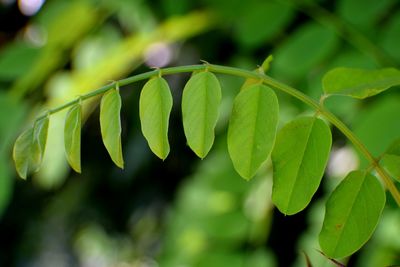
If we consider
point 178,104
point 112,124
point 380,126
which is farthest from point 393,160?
point 178,104

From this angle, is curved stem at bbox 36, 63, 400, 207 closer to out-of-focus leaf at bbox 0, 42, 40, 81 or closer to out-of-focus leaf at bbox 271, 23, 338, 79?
out-of-focus leaf at bbox 271, 23, 338, 79

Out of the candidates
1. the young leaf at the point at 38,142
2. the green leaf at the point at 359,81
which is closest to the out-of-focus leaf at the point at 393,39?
the green leaf at the point at 359,81

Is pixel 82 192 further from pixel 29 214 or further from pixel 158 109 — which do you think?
pixel 158 109

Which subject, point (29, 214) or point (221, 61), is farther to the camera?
point (29, 214)

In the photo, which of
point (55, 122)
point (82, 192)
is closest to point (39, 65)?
point (55, 122)

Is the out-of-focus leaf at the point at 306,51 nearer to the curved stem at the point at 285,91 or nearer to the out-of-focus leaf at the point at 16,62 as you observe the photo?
the out-of-focus leaf at the point at 16,62

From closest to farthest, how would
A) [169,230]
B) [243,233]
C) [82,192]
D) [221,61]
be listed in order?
[243,233]
[169,230]
[221,61]
[82,192]

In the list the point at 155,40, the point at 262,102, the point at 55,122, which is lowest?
the point at 262,102

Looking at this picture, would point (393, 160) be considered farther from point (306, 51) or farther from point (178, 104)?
point (178, 104)
